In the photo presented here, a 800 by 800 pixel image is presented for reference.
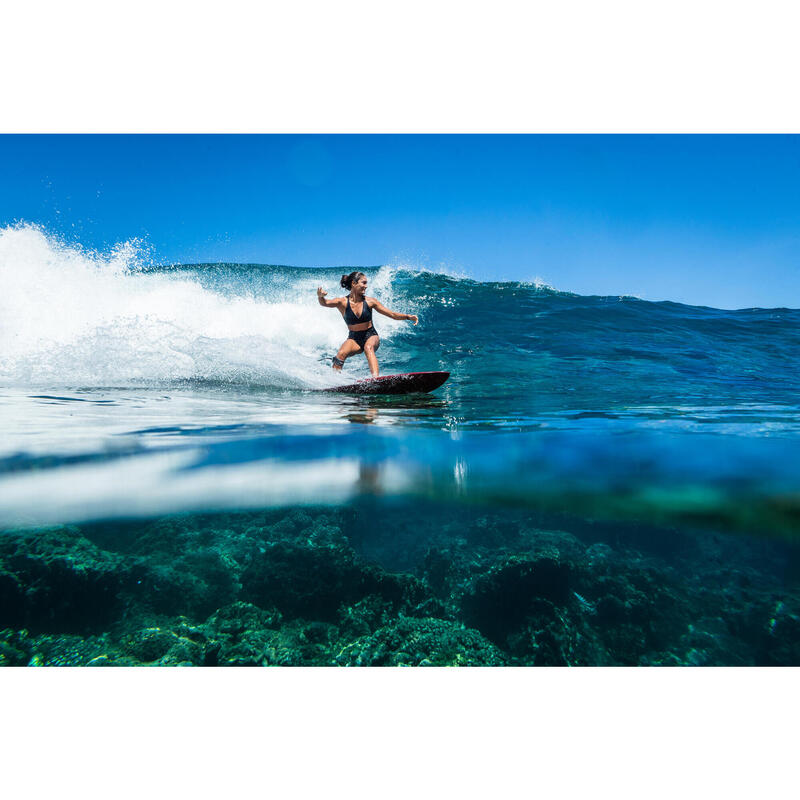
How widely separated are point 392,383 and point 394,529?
2.16m

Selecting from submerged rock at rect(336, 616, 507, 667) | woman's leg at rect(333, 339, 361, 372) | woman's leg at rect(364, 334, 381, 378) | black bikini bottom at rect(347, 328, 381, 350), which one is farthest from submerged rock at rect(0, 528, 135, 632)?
black bikini bottom at rect(347, 328, 381, 350)

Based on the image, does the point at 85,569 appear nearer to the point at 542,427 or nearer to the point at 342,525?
the point at 342,525

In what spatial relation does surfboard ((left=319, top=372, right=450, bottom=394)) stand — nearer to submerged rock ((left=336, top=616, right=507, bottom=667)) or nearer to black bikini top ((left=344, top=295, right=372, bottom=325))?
black bikini top ((left=344, top=295, right=372, bottom=325))

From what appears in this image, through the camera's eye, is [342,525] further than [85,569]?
Yes

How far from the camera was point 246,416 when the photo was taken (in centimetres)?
589

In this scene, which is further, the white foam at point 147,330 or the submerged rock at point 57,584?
the white foam at point 147,330

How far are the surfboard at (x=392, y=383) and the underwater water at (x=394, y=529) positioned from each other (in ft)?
0.67

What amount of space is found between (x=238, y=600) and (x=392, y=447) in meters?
1.96

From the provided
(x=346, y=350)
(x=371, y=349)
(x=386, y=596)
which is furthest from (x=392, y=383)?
(x=386, y=596)

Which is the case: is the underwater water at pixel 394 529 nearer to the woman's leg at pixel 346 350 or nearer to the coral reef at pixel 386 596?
the coral reef at pixel 386 596

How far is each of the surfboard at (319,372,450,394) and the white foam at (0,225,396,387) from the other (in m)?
0.77

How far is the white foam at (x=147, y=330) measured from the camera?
8195mm

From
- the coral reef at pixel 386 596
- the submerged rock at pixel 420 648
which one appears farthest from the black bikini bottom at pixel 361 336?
the submerged rock at pixel 420 648

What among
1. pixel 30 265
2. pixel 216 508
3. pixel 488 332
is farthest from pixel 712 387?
pixel 30 265
